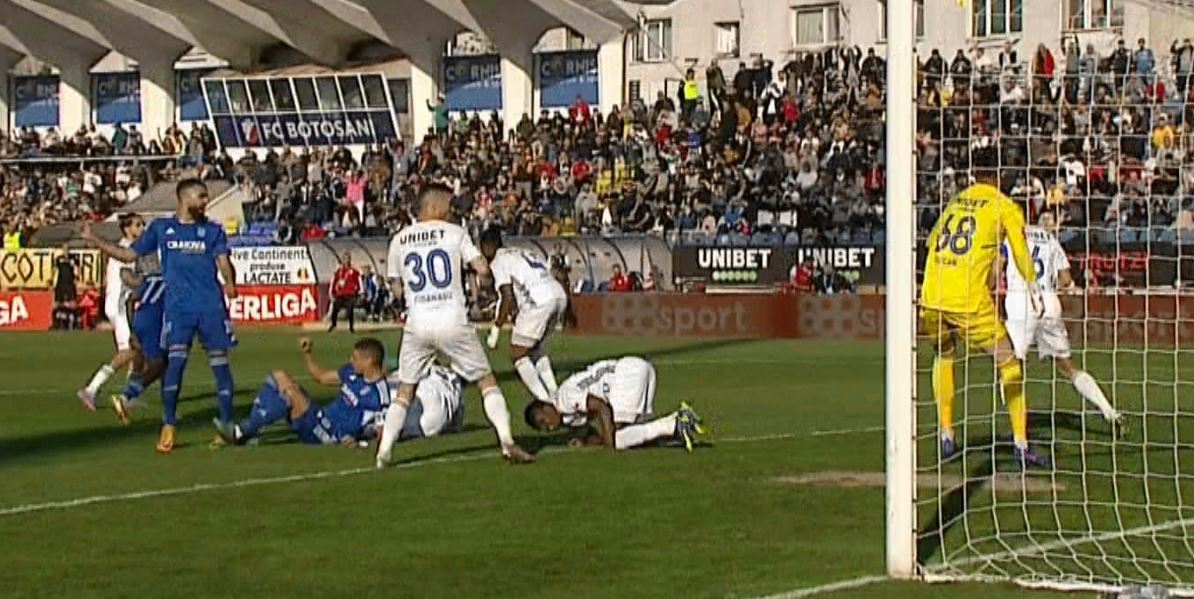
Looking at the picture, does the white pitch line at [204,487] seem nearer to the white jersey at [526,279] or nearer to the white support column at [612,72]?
the white jersey at [526,279]

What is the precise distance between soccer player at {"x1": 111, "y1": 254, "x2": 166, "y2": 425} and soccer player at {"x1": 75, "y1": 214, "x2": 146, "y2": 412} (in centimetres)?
31

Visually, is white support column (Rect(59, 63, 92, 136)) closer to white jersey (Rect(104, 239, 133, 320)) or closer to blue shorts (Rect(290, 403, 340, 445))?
white jersey (Rect(104, 239, 133, 320))

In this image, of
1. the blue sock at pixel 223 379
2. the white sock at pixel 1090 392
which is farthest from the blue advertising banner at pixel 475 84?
the blue sock at pixel 223 379

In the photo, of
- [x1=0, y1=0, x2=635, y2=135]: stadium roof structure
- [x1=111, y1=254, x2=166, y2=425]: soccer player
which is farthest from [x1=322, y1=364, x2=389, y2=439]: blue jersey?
[x1=0, y1=0, x2=635, y2=135]: stadium roof structure

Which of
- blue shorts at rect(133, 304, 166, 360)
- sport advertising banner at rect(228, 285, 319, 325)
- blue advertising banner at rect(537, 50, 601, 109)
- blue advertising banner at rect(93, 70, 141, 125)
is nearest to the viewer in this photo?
blue shorts at rect(133, 304, 166, 360)

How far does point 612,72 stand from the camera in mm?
57062

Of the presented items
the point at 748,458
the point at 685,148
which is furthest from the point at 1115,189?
the point at 685,148

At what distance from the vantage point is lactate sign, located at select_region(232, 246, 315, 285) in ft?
160

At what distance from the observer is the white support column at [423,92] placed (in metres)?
59.5

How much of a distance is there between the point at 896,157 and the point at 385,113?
50.4m

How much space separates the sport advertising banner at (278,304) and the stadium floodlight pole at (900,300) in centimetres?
3779

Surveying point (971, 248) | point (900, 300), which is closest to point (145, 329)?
point (971, 248)

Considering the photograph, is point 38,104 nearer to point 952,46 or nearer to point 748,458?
point 952,46

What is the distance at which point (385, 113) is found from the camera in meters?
60.0
